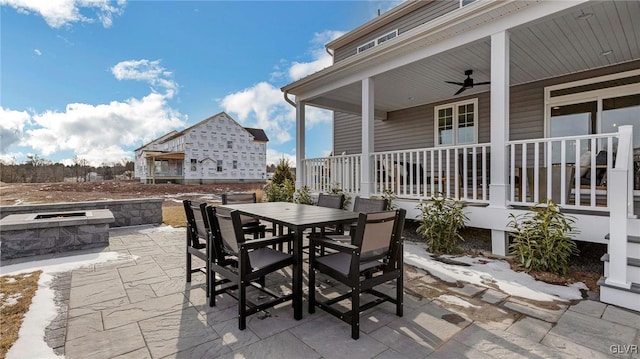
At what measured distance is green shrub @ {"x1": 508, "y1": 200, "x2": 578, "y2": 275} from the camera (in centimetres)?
332

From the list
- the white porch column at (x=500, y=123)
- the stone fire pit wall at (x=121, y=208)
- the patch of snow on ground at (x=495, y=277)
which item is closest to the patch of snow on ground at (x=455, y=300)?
the patch of snow on ground at (x=495, y=277)

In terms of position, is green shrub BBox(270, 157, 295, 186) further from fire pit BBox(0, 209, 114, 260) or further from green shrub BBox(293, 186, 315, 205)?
fire pit BBox(0, 209, 114, 260)

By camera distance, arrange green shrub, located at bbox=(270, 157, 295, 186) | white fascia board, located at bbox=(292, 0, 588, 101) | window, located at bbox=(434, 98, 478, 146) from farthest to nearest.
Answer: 1. green shrub, located at bbox=(270, 157, 295, 186)
2. window, located at bbox=(434, 98, 478, 146)
3. white fascia board, located at bbox=(292, 0, 588, 101)

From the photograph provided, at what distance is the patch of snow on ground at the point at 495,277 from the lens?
9.46 ft

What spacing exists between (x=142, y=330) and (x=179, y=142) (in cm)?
2782

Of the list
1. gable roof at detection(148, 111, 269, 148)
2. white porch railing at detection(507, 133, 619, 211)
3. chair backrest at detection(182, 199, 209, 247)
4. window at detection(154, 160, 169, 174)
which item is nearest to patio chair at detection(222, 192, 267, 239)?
chair backrest at detection(182, 199, 209, 247)

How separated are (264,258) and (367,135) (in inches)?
153

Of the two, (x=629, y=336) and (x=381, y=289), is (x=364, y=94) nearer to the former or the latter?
(x=381, y=289)

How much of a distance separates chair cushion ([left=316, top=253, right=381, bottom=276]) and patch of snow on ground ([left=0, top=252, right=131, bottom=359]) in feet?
6.40

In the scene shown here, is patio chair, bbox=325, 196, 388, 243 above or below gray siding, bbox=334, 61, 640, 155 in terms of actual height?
below

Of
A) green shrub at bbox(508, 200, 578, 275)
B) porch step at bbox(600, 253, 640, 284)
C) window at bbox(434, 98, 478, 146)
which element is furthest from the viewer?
window at bbox(434, 98, 478, 146)

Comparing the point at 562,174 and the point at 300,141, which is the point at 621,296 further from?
the point at 300,141

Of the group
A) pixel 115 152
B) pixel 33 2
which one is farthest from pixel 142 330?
pixel 115 152

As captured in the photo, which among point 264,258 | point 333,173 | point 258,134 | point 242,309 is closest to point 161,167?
point 258,134
